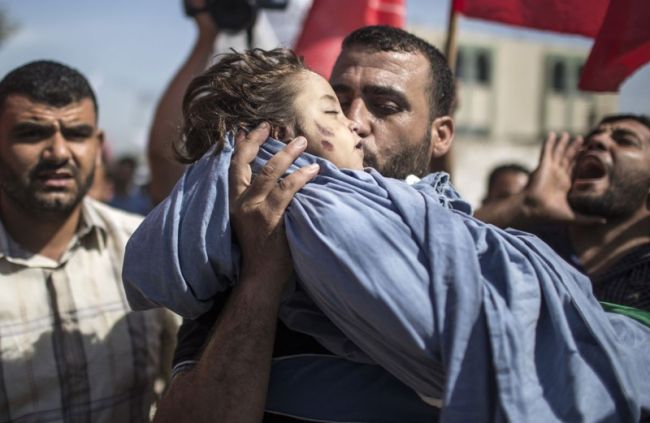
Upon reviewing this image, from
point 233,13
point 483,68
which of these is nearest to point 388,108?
point 233,13

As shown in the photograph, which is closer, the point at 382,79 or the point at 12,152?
the point at 382,79

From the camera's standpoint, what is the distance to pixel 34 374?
2873 millimetres

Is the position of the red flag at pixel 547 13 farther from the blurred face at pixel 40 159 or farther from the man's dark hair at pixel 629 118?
the blurred face at pixel 40 159

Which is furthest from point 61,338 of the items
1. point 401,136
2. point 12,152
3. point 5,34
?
point 5,34

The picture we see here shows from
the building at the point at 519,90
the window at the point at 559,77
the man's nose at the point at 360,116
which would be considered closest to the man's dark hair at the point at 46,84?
the man's nose at the point at 360,116

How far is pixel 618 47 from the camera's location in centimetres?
312

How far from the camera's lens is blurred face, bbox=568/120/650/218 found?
3.15 meters

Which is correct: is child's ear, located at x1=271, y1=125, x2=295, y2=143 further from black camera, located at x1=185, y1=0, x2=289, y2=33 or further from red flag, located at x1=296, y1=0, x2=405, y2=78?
red flag, located at x1=296, y1=0, x2=405, y2=78

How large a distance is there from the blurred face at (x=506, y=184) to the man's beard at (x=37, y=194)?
3.31 metres

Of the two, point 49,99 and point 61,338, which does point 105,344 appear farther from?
point 49,99

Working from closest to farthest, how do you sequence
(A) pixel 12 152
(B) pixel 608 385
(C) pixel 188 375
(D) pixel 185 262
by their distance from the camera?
(B) pixel 608 385
(D) pixel 185 262
(C) pixel 188 375
(A) pixel 12 152

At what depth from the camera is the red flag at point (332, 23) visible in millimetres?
4352

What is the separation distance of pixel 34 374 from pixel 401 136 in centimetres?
179

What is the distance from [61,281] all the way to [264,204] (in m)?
1.61
